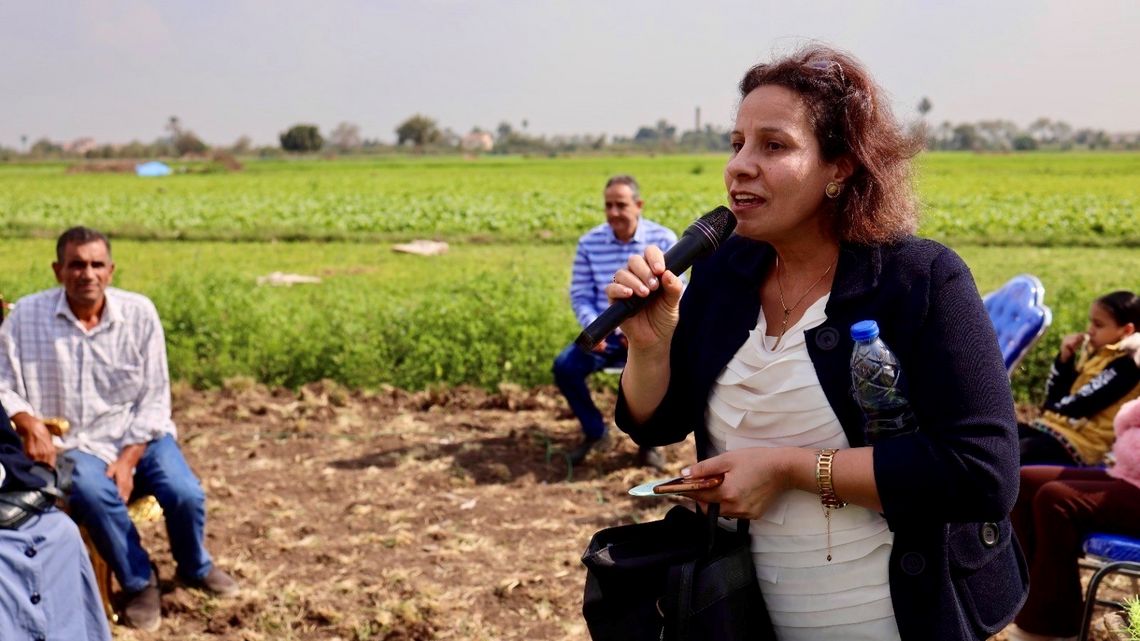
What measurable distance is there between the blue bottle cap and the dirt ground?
3.11 meters

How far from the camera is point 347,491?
261 inches

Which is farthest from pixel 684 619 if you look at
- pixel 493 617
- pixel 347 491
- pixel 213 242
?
pixel 213 242

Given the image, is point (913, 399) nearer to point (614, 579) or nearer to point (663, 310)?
point (663, 310)

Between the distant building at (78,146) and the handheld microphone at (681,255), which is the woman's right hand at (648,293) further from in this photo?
the distant building at (78,146)

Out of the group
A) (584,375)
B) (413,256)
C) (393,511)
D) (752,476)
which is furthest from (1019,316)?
(413,256)

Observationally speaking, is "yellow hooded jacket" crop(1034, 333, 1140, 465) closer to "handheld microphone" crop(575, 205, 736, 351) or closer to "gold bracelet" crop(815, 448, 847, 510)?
"handheld microphone" crop(575, 205, 736, 351)

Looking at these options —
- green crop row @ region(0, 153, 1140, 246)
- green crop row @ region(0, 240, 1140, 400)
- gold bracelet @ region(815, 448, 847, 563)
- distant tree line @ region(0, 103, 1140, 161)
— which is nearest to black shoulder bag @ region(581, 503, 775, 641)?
gold bracelet @ region(815, 448, 847, 563)

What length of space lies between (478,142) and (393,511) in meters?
125

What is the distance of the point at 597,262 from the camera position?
24.5 feet

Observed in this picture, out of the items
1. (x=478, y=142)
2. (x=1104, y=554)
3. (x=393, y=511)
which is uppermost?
(x=478, y=142)

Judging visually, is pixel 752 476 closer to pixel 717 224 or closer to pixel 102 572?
pixel 717 224

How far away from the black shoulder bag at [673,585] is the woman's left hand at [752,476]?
5 centimetres

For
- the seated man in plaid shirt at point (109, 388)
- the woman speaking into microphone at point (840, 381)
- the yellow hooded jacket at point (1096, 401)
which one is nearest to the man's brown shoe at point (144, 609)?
the seated man in plaid shirt at point (109, 388)

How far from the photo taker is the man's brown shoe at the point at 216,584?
16.7 ft
